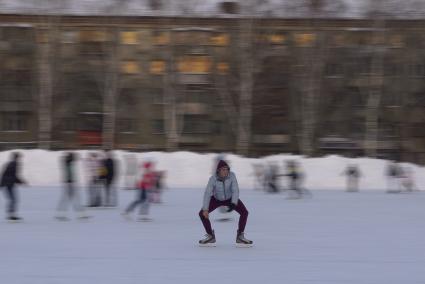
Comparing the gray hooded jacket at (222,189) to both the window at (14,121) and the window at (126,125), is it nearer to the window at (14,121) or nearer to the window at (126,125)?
the window at (126,125)

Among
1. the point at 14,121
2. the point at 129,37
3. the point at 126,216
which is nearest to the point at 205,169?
the point at 126,216

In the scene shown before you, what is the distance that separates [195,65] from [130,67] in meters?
5.12

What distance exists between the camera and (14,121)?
51.7 metres

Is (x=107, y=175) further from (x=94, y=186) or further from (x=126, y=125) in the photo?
(x=126, y=125)

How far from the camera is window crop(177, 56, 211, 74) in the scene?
48312mm

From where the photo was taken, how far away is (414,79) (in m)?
47.5

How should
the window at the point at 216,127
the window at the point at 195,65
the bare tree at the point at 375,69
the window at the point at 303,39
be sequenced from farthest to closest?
the window at the point at 216,127 → the window at the point at 195,65 → the window at the point at 303,39 → the bare tree at the point at 375,69

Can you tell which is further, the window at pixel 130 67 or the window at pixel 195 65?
the window at pixel 130 67

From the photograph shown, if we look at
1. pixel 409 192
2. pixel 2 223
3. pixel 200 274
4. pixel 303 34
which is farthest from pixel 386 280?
pixel 303 34

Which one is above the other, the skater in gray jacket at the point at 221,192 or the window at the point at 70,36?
the window at the point at 70,36

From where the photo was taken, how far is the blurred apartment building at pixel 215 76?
4056 centimetres

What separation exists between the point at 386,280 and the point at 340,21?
132 feet

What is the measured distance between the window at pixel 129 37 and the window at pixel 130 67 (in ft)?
4.81

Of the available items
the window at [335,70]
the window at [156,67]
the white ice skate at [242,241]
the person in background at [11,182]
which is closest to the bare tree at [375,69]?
the window at [335,70]
